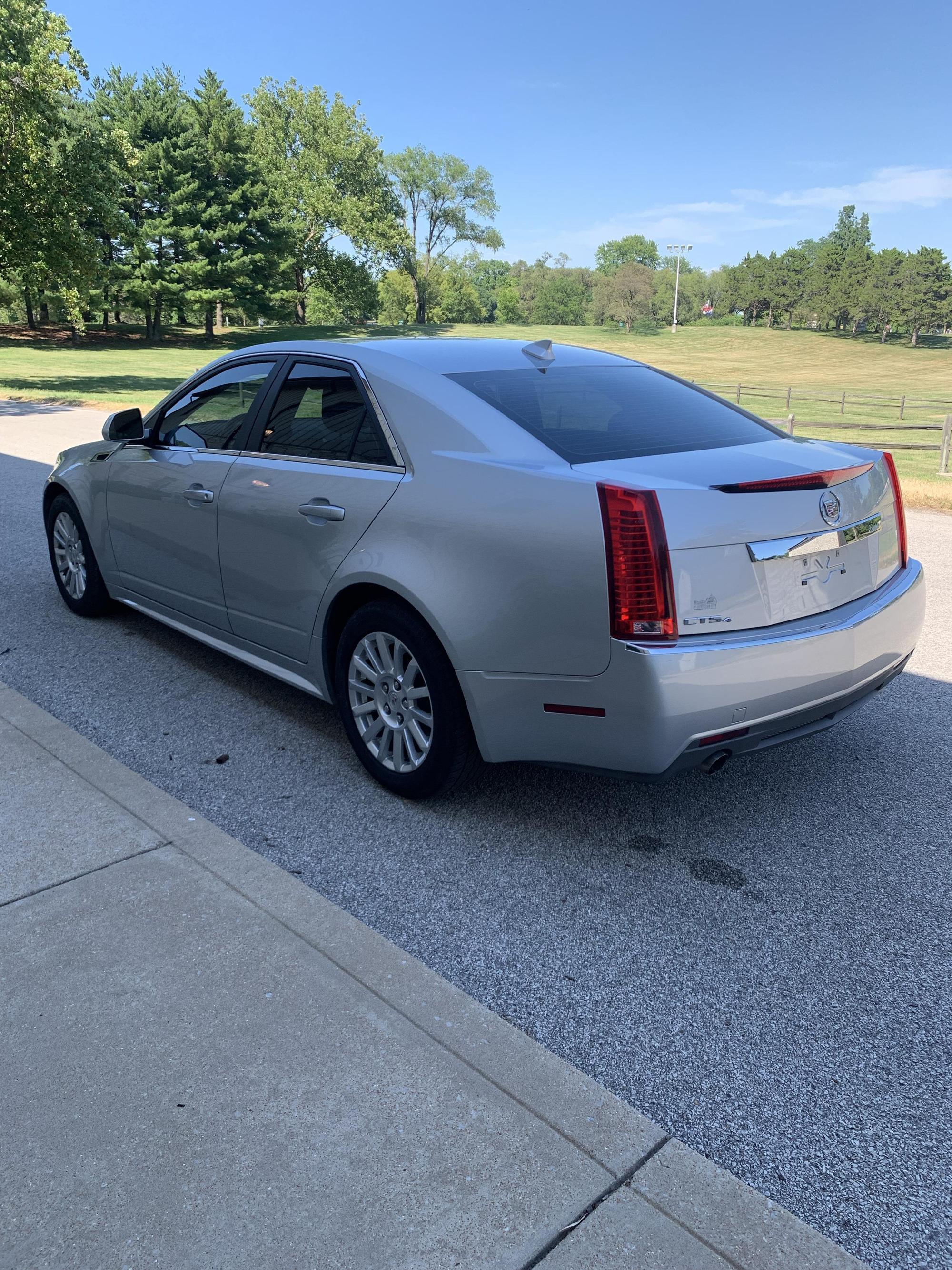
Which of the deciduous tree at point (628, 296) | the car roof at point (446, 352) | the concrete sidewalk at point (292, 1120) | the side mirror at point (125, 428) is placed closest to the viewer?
the concrete sidewalk at point (292, 1120)

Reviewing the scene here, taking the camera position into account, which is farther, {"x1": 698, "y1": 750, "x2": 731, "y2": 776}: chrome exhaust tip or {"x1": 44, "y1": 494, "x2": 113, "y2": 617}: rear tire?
{"x1": 44, "y1": 494, "x2": 113, "y2": 617}: rear tire

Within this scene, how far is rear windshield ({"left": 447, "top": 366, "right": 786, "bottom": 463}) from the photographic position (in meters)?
3.49

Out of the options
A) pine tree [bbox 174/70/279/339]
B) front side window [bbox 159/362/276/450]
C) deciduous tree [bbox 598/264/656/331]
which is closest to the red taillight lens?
front side window [bbox 159/362/276/450]

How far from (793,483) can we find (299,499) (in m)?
1.90

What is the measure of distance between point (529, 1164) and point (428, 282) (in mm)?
106329

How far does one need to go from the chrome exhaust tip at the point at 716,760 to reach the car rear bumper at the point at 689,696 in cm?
2

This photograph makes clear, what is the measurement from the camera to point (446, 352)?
4070mm

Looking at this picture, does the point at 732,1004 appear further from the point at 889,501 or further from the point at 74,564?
the point at 74,564

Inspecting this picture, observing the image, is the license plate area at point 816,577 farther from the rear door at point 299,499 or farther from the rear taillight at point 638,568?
the rear door at point 299,499

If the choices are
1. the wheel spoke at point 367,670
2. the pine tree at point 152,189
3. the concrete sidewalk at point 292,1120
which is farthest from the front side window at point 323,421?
the pine tree at point 152,189

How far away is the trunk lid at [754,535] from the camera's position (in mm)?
2975

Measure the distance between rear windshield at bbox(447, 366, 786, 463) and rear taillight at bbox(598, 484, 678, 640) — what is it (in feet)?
1.26

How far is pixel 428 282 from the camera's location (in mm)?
101812

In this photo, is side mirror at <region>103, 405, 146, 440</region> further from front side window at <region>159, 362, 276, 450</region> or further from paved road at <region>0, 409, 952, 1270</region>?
paved road at <region>0, 409, 952, 1270</region>
